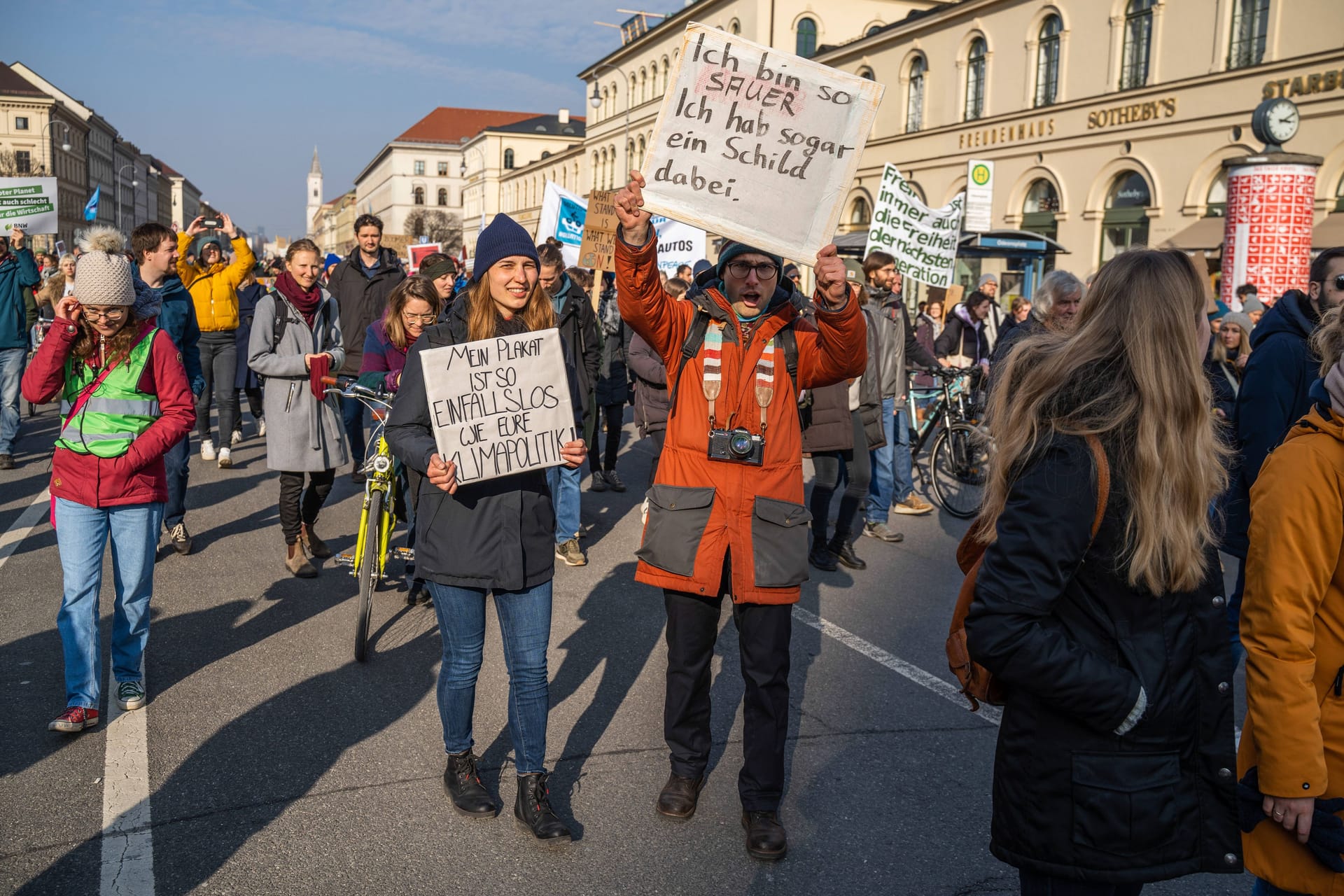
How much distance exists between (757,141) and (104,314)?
2.79 metres

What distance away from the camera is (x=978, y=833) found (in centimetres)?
389

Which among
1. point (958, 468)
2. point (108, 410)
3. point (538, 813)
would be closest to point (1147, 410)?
point (538, 813)

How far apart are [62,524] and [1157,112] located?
29.0m

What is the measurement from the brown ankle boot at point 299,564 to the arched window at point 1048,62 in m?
29.6

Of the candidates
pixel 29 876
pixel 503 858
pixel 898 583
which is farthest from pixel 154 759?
pixel 898 583

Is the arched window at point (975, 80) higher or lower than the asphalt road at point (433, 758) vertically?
higher

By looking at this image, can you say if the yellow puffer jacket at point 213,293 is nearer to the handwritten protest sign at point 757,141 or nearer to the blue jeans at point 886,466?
the blue jeans at point 886,466

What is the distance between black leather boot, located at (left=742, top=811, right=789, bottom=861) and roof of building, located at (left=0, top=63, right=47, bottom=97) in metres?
109

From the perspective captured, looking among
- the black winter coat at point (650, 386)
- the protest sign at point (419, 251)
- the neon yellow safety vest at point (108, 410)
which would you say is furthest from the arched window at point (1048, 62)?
the neon yellow safety vest at point (108, 410)

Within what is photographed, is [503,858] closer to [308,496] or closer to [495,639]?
[495,639]

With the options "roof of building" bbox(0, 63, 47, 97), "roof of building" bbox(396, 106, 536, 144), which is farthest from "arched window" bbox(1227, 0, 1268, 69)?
"roof of building" bbox(396, 106, 536, 144)

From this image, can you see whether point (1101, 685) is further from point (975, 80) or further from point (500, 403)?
point (975, 80)

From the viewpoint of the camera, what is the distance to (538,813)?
3.78 meters

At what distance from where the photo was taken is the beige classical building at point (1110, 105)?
79.5 feet
